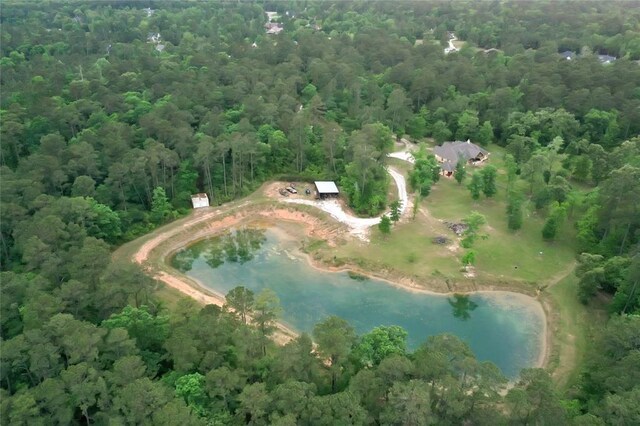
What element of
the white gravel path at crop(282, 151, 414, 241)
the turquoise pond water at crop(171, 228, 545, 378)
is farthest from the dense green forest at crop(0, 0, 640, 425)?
the turquoise pond water at crop(171, 228, 545, 378)

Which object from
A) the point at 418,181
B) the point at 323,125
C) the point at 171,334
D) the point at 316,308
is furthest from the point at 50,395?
the point at 323,125

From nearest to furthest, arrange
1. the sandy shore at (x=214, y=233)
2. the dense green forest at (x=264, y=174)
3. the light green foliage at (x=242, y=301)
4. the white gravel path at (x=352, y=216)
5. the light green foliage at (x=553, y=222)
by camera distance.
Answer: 1. the dense green forest at (x=264, y=174)
2. the light green foliage at (x=242, y=301)
3. the sandy shore at (x=214, y=233)
4. the light green foliage at (x=553, y=222)
5. the white gravel path at (x=352, y=216)

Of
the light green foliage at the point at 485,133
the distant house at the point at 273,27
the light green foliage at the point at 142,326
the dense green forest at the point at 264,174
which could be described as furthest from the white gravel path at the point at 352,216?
the distant house at the point at 273,27

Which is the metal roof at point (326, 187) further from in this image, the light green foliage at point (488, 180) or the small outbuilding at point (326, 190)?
the light green foliage at point (488, 180)

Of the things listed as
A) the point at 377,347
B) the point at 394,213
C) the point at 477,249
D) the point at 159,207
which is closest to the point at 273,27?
the point at 159,207

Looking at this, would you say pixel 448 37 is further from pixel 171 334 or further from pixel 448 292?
pixel 171 334

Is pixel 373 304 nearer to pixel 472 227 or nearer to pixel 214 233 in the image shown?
pixel 472 227
